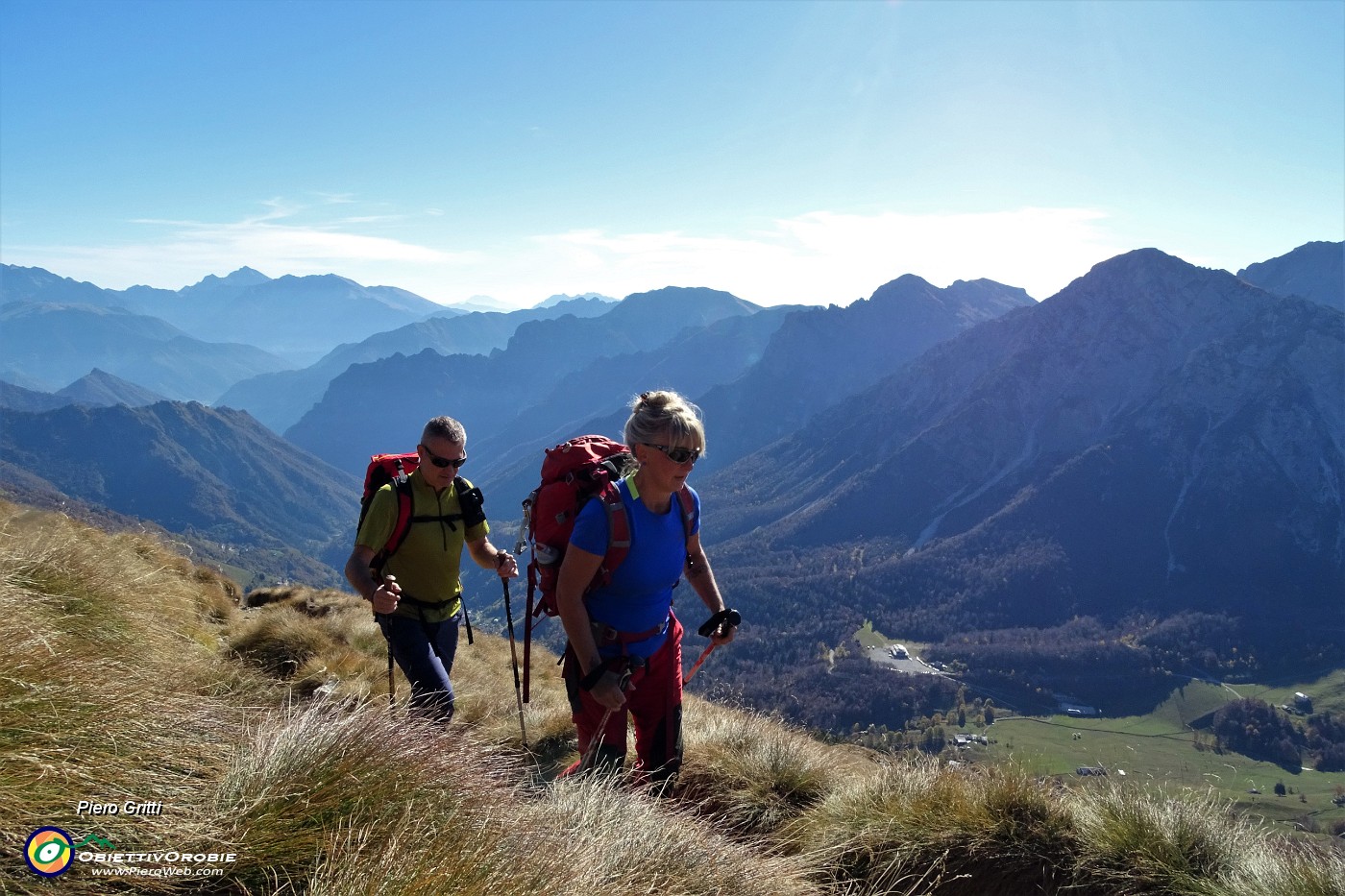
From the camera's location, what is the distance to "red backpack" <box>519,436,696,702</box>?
4492mm

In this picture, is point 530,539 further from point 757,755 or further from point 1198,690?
point 1198,690

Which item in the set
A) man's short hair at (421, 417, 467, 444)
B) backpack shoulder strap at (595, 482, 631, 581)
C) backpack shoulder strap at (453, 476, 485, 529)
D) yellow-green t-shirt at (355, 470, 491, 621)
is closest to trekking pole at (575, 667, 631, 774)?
backpack shoulder strap at (595, 482, 631, 581)

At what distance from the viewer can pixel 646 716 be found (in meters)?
4.98

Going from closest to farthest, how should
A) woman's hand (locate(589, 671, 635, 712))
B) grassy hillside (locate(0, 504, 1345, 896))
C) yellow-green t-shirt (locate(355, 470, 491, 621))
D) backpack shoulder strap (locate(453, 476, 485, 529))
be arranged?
1. grassy hillside (locate(0, 504, 1345, 896))
2. woman's hand (locate(589, 671, 635, 712))
3. yellow-green t-shirt (locate(355, 470, 491, 621))
4. backpack shoulder strap (locate(453, 476, 485, 529))

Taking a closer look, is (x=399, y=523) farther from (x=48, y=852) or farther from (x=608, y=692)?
(x=48, y=852)

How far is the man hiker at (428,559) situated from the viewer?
584cm

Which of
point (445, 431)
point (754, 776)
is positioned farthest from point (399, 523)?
point (754, 776)

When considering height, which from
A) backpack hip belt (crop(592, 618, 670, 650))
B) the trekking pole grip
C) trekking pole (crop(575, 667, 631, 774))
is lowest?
trekking pole (crop(575, 667, 631, 774))

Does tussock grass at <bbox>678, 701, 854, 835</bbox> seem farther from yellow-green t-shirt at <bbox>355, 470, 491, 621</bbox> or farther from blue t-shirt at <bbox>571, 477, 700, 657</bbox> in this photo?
yellow-green t-shirt at <bbox>355, 470, 491, 621</bbox>

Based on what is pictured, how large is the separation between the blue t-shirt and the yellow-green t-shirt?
1.88 m

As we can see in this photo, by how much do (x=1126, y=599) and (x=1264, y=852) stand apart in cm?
22753

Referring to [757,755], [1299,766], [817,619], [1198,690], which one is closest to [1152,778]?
[757,755]

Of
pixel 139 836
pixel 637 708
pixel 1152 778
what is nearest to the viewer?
pixel 139 836

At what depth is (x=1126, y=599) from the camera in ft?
639
